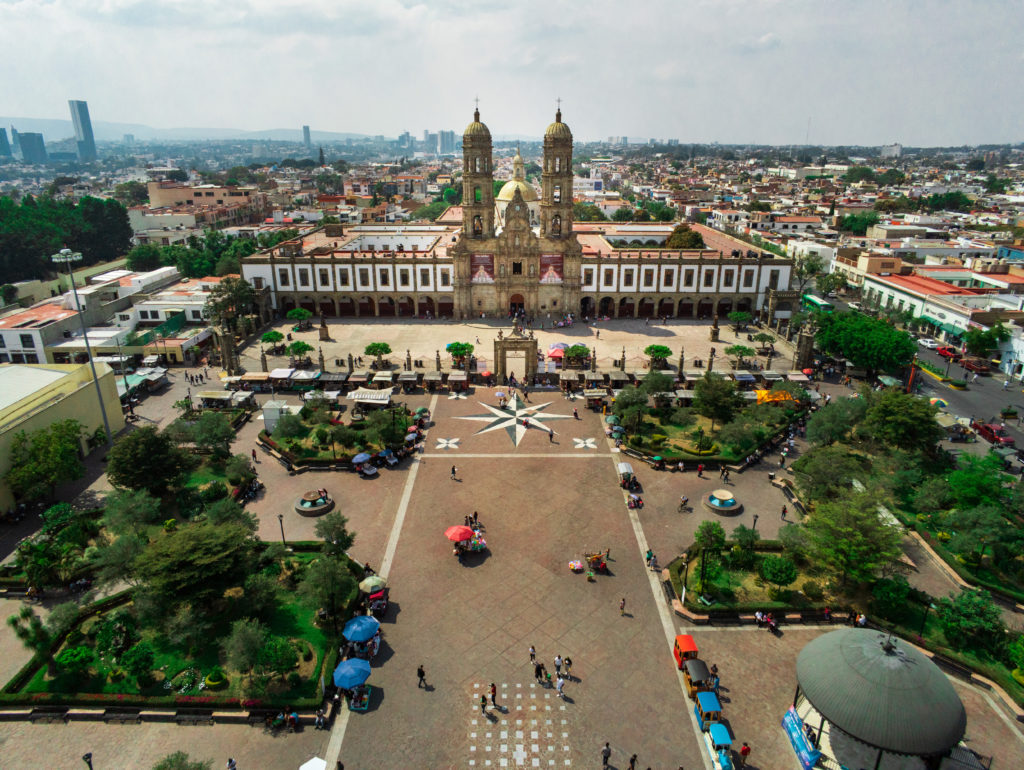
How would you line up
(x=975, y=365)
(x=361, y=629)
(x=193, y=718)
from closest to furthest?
(x=193, y=718), (x=361, y=629), (x=975, y=365)

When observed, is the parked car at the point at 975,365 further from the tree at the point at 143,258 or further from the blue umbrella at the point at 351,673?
the tree at the point at 143,258

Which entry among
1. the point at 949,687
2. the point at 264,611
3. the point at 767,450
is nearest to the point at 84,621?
the point at 264,611

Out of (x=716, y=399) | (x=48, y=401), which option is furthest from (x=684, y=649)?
(x=48, y=401)

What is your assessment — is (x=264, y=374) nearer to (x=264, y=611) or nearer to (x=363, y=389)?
(x=363, y=389)

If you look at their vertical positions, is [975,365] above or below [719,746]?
above

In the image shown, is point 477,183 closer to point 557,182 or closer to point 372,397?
point 557,182

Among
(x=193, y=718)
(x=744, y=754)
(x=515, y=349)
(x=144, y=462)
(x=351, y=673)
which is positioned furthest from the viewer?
(x=515, y=349)

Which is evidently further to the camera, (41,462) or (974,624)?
(41,462)
